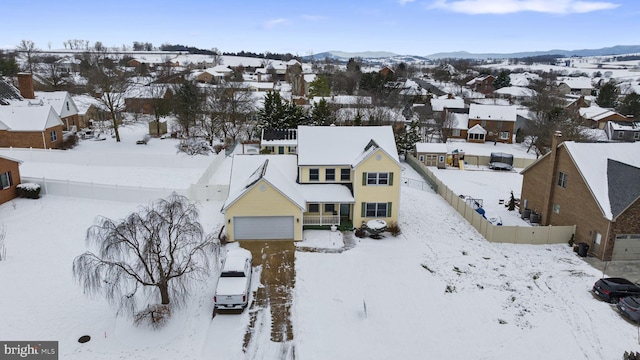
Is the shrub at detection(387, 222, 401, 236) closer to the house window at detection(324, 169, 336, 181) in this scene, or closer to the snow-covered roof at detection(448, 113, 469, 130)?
the house window at detection(324, 169, 336, 181)

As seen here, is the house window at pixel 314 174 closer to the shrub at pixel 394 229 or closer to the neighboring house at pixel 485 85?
the shrub at pixel 394 229

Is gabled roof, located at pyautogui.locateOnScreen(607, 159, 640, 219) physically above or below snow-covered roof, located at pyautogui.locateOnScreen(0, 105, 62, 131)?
below

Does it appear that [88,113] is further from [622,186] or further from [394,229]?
[622,186]

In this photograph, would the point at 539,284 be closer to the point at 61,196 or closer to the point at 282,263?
the point at 282,263

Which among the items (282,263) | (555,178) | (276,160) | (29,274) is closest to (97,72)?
(276,160)

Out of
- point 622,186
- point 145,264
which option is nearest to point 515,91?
point 622,186

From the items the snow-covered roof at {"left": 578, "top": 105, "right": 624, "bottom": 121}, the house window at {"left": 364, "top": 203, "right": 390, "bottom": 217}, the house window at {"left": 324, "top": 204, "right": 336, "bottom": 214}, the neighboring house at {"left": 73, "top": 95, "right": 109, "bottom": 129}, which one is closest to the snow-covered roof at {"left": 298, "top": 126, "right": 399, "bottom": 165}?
the house window at {"left": 324, "top": 204, "right": 336, "bottom": 214}
